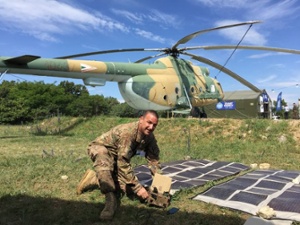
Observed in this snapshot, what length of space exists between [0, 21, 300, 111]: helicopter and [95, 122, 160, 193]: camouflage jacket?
6.25 meters

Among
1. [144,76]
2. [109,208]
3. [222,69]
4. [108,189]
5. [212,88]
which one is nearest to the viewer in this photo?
[109,208]

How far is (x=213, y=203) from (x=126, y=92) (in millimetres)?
8881

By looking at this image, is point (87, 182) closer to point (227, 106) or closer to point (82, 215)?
point (82, 215)

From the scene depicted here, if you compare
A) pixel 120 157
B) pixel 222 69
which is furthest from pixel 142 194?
pixel 222 69

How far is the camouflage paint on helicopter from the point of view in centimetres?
991

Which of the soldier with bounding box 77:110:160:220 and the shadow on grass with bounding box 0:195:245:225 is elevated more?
the soldier with bounding box 77:110:160:220

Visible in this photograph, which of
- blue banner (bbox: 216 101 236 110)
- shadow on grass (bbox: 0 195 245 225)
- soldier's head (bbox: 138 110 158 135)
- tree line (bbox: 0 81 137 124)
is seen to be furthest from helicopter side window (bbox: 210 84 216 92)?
tree line (bbox: 0 81 137 124)

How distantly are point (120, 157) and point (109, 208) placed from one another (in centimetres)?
62

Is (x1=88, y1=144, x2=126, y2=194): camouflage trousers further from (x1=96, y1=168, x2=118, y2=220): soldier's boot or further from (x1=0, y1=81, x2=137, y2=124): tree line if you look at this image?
(x1=0, y1=81, x2=137, y2=124): tree line

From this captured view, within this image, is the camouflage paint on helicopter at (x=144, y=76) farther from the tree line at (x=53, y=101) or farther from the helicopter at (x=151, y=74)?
the tree line at (x=53, y=101)

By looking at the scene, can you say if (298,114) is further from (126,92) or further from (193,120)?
(126,92)

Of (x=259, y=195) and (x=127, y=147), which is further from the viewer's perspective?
(x=259, y=195)

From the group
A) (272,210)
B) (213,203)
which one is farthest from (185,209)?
(272,210)

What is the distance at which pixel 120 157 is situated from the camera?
3.72 meters
